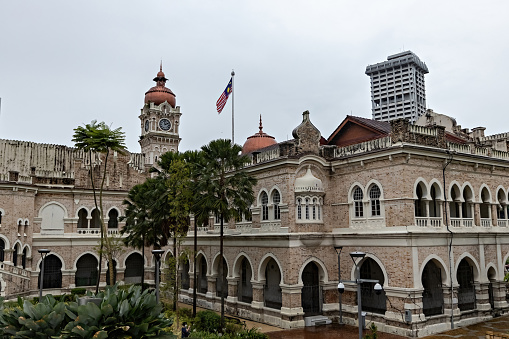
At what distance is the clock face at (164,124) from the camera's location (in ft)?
209

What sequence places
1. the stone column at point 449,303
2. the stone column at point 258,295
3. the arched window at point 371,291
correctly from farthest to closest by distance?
the stone column at point 258,295
the arched window at point 371,291
the stone column at point 449,303

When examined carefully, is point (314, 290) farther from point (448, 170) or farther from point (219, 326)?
point (448, 170)

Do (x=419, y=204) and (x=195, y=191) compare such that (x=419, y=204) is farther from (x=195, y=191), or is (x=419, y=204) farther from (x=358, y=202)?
(x=195, y=191)

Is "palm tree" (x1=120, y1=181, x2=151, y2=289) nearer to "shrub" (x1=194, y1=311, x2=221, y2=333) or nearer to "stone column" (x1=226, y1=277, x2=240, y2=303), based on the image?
"stone column" (x1=226, y1=277, x2=240, y2=303)

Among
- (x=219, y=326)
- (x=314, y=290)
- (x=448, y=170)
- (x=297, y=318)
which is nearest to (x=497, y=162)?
(x=448, y=170)

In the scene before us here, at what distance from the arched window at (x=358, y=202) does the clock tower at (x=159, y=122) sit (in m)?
41.0

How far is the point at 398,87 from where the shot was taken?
148 m

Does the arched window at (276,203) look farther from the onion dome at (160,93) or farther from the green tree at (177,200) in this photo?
the onion dome at (160,93)

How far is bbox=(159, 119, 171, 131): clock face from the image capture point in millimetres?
63656

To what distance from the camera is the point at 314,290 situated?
2636 centimetres

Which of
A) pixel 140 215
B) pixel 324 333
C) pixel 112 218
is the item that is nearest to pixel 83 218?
pixel 112 218

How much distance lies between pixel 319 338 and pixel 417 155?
34.9 ft

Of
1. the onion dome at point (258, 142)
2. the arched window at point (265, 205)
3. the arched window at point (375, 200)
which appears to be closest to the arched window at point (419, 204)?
the arched window at point (375, 200)

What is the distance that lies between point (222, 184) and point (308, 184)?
508 centimetres
